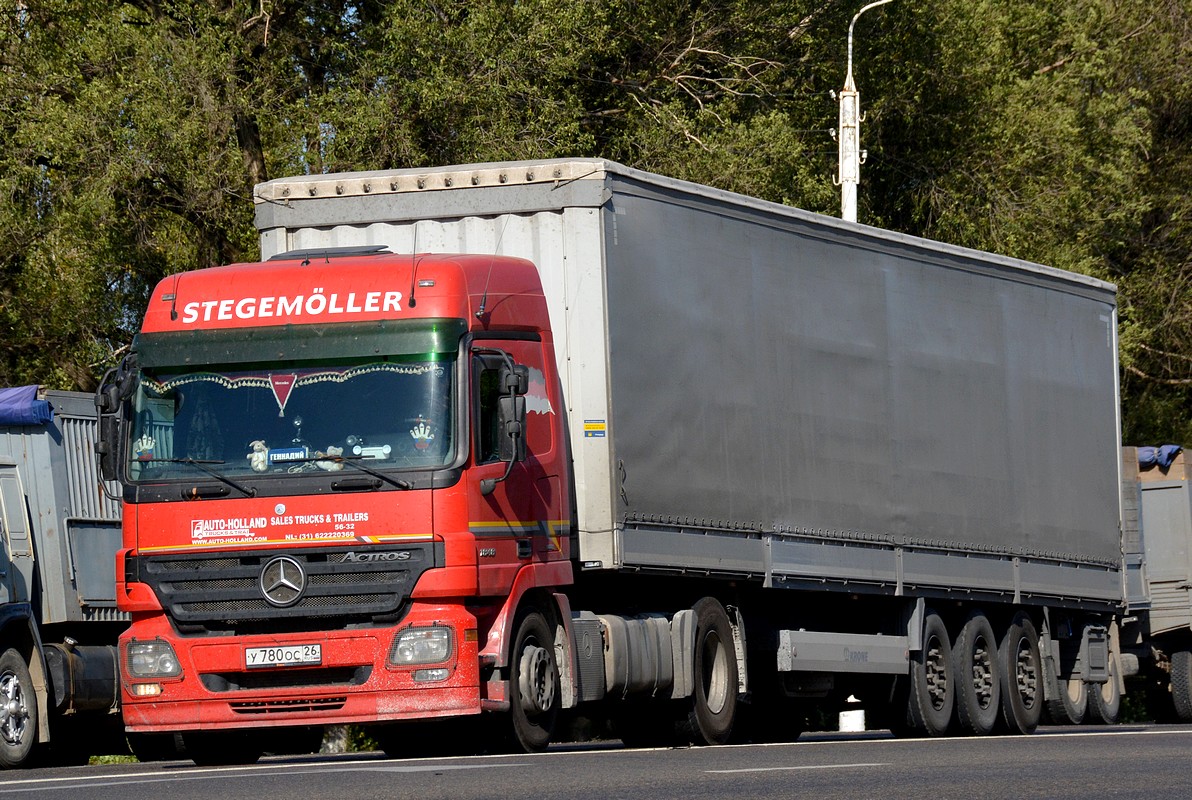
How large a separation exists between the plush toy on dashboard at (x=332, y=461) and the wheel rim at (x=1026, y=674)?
361 inches

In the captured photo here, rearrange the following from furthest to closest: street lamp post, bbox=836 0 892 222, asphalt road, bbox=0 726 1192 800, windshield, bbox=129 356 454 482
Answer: street lamp post, bbox=836 0 892 222
windshield, bbox=129 356 454 482
asphalt road, bbox=0 726 1192 800

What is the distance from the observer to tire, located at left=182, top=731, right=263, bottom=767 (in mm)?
14148

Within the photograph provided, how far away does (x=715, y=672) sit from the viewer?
15.7m

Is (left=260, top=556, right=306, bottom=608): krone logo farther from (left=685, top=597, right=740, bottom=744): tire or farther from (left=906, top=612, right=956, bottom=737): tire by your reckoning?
(left=906, top=612, right=956, bottom=737): tire

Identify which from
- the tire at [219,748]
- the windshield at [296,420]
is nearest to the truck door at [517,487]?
the windshield at [296,420]

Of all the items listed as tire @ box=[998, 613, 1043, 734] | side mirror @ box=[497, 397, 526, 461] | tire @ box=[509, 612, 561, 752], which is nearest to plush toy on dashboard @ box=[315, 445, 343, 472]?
side mirror @ box=[497, 397, 526, 461]

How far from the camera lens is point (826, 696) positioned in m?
18.7

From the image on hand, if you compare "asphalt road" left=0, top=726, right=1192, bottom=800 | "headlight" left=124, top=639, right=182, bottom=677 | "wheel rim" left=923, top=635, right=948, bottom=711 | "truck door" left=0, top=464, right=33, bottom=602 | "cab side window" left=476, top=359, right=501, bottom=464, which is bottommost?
"asphalt road" left=0, top=726, right=1192, bottom=800

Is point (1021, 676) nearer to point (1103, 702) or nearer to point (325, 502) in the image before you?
point (1103, 702)

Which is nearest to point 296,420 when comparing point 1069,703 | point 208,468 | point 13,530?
point 208,468

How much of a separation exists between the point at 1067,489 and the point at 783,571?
16.6 ft

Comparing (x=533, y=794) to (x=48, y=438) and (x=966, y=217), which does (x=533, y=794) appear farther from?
(x=966, y=217)

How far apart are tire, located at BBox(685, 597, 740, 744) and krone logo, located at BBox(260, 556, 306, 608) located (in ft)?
Result: 11.6

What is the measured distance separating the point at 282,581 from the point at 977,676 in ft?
28.0
